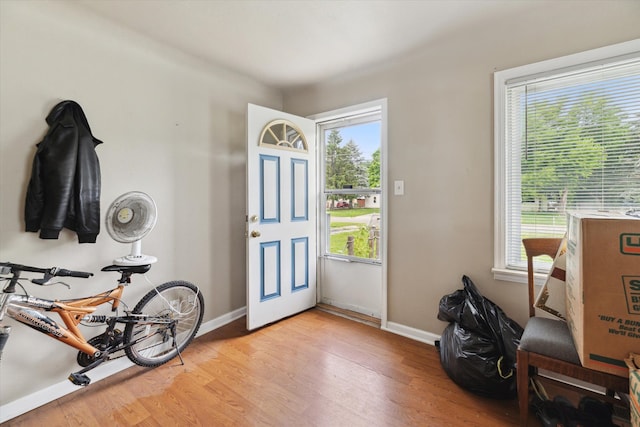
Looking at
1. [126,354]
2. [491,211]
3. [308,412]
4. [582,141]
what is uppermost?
[582,141]

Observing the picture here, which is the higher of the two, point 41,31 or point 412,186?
point 41,31

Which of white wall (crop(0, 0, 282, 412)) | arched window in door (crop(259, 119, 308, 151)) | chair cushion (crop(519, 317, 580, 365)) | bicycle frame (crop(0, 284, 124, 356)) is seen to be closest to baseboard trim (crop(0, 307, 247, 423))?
white wall (crop(0, 0, 282, 412))

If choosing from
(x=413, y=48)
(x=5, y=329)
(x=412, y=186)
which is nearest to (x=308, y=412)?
(x=5, y=329)

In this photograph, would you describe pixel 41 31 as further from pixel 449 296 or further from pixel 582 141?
pixel 582 141

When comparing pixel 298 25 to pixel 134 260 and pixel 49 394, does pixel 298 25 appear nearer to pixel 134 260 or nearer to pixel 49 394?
pixel 134 260

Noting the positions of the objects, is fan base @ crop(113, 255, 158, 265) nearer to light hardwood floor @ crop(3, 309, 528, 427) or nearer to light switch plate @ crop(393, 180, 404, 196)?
light hardwood floor @ crop(3, 309, 528, 427)

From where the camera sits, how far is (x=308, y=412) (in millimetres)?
1570

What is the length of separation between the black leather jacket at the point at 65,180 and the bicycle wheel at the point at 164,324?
0.59 metres

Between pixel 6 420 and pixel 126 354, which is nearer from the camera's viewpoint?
pixel 6 420

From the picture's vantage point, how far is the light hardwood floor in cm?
152

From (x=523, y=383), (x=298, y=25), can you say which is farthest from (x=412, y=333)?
(x=298, y=25)

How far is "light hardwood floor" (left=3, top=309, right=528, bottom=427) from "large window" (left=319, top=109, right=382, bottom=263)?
0.97m

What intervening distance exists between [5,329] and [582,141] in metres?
3.21

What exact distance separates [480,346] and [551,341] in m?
0.43
